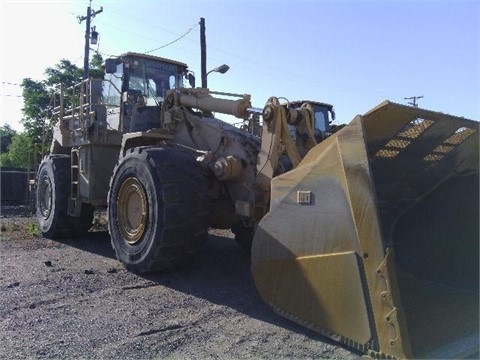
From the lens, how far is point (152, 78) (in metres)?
8.58

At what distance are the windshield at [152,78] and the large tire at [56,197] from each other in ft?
7.62

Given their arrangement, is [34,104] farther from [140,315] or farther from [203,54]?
[140,315]

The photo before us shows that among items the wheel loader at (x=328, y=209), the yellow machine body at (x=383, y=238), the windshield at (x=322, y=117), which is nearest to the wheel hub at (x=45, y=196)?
the wheel loader at (x=328, y=209)

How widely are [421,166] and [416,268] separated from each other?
103cm

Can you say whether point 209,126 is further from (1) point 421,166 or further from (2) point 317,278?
(2) point 317,278

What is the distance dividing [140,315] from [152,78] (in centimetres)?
490

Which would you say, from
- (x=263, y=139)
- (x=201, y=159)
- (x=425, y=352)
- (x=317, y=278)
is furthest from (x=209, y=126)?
(x=425, y=352)

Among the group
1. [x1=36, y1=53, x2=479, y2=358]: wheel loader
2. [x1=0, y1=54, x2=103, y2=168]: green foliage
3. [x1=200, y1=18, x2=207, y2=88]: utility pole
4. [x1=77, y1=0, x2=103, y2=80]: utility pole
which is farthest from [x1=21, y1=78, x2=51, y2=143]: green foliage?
[x1=36, y1=53, x2=479, y2=358]: wheel loader

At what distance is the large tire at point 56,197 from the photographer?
365 inches

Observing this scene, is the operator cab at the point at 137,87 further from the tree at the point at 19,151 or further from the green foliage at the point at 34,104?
the tree at the point at 19,151

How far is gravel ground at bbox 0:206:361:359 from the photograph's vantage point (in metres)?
3.94

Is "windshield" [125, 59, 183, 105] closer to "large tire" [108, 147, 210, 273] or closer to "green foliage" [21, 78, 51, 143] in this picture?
"large tire" [108, 147, 210, 273]

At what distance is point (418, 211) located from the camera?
17.0ft

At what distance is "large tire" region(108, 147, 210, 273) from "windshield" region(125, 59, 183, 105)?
89.9 inches
